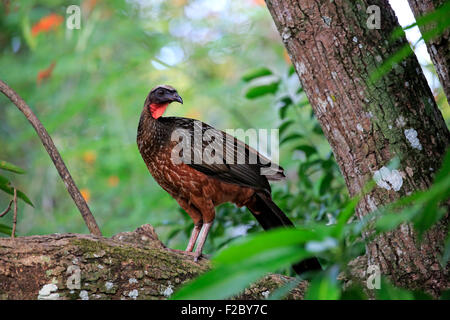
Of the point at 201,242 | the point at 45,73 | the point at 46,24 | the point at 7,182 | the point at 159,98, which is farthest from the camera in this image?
the point at 46,24

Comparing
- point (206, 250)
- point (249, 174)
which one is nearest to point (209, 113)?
point (206, 250)

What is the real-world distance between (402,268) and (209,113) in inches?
256

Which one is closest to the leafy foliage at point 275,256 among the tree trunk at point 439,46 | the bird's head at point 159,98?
the tree trunk at point 439,46

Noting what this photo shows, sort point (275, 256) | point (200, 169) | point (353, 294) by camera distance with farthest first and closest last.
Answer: point (200, 169), point (353, 294), point (275, 256)

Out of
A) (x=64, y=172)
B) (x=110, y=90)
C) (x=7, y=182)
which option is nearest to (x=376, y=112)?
(x=64, y=172)

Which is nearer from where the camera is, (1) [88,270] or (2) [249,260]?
(2) [249,260]

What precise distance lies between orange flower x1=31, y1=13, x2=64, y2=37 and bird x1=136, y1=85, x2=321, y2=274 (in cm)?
376

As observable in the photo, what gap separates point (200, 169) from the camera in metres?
3.49

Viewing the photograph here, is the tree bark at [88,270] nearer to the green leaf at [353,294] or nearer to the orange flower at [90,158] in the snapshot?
the green leaf at [353,294]

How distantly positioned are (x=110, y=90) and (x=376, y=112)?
4.38m

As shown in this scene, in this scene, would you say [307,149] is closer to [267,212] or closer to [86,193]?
[267,212]

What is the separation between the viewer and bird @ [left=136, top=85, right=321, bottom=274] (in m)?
3.49

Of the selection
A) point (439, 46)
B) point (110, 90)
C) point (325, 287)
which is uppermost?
point (110, 90)

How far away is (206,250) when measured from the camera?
178 inches
